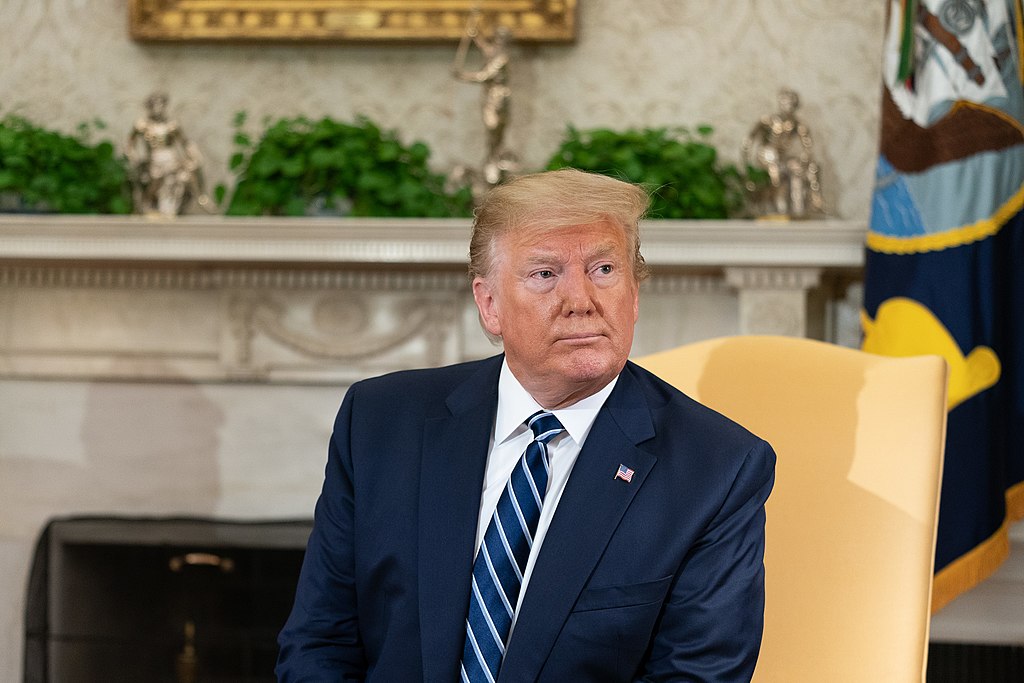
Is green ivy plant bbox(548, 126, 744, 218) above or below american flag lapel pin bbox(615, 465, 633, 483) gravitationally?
above

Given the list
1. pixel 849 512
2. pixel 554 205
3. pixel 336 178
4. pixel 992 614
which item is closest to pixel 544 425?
pixel 554 205

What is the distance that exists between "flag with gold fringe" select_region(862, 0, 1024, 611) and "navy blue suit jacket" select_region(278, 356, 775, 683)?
3.94 feet

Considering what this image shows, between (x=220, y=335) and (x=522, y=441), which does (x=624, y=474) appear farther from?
(x=220, y=335)

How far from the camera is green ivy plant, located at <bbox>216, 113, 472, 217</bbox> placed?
9.81ft

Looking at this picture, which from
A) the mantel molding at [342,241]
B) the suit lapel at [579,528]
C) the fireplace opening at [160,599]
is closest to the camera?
the suit lapel at [579,528]

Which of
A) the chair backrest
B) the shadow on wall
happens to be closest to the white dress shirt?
the chair backrest

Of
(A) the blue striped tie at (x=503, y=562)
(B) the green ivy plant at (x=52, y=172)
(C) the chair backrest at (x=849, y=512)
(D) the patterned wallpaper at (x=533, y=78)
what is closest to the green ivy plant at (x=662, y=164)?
(D) the patterned wallpaper at (x=533, y=78)

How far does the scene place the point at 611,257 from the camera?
1.44m

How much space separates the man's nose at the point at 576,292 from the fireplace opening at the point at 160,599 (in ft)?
6.55

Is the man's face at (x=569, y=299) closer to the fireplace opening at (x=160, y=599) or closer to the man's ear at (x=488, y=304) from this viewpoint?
the man's ear at (x=488, y=304)

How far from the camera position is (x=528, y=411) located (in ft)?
5.00

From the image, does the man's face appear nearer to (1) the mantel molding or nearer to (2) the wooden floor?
(1) the mantel molding

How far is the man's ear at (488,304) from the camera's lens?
1511 millimetres

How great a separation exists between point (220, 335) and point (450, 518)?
1969 millimetres
